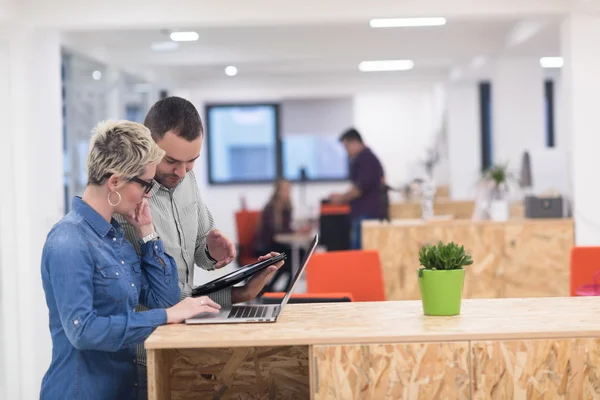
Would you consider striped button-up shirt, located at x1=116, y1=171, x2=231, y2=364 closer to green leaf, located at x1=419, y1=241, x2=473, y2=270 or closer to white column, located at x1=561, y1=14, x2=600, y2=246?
green leaf, located at x1=419, y1=241, x2=473, y2=270

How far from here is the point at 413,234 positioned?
A: 6688mm

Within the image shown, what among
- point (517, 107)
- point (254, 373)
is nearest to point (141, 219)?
point (254, 373)

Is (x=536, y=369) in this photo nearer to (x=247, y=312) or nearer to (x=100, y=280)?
(x=247, y=312)

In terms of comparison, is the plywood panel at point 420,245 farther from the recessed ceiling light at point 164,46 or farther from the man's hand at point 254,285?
the recessed ceiling light at point 164,46

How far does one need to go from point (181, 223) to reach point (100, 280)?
0.62 metres

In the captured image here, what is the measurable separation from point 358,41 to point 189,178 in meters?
6.25

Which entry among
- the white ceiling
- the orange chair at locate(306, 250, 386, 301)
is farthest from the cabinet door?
the orange chair at locate(306, 250, 386, 301)

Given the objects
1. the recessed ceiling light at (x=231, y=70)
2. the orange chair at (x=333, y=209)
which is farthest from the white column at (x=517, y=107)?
Result: the recessed ceiling light at (x=231, y=70)

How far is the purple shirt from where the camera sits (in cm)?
875

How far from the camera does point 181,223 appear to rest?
311 cm

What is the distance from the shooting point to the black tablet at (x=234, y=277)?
9.34ft

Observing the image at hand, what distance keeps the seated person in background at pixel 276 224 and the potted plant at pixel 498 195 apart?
8.59 ft

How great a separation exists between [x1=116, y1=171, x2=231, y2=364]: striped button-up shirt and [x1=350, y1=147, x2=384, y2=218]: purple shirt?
18.2ft

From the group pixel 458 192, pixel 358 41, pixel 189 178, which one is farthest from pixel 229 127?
pixel 189 178
